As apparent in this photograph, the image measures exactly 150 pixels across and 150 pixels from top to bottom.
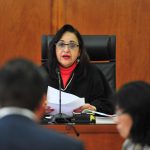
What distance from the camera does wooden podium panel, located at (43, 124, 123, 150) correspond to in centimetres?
238

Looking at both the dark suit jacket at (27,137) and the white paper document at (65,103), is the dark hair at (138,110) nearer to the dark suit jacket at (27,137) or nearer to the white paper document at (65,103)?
the dark suit jacket at (27,137)

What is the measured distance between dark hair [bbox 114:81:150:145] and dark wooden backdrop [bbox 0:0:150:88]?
9.92ft

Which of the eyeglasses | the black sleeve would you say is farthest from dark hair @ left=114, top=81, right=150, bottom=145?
the eyeglasses

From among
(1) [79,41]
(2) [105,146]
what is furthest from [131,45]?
(2) [105,146]

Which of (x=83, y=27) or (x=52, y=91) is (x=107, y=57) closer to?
(x=52, y=91)

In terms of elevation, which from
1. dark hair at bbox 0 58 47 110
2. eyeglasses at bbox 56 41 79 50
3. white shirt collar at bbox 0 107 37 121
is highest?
eyeglasses at bbox 56 41 79 50

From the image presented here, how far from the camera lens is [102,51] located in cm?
352

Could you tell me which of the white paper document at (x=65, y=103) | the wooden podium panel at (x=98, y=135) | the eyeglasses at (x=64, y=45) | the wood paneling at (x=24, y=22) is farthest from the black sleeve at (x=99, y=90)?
the wood paneling at (x=24, y=22)

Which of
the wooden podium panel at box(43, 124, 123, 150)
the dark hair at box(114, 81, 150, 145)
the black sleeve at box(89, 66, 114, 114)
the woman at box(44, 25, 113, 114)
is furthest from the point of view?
the woman at box(44, 25, 113, 114)

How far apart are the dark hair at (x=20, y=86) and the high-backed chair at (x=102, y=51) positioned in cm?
224

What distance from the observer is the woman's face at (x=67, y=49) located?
3.41m

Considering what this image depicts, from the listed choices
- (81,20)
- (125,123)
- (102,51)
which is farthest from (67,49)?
(125,123)

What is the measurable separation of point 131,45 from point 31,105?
3.64 m

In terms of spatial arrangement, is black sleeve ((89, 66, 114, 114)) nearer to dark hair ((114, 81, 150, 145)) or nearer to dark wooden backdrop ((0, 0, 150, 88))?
dark wooden backdrop ((0, 0, 150, 88))
